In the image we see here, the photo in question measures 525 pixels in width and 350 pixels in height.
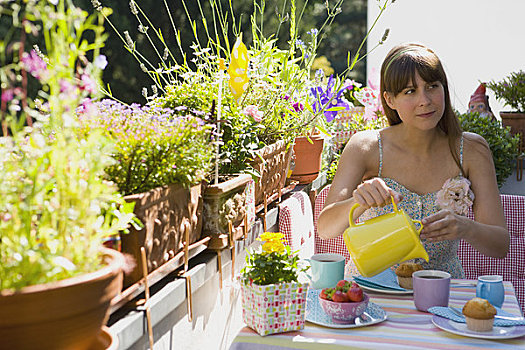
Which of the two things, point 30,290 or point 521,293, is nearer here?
point 30,290

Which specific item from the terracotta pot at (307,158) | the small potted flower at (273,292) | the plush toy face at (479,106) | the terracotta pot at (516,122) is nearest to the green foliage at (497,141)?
the plush toy face at (479,106)

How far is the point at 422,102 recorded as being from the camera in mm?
1621

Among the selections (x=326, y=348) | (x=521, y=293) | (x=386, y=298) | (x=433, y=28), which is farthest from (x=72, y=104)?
(x=433, y=28)

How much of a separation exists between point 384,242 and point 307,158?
0.82 meters

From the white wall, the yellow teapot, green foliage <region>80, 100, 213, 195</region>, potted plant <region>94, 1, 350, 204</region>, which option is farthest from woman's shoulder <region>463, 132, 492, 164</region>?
the white wall

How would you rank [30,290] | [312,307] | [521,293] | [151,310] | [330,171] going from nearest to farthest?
[30,290], [151,310], [312,307], [521,293], [330,171]

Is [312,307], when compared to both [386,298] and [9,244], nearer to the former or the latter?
[386,298]

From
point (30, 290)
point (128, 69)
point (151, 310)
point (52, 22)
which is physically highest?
point (128, 69)

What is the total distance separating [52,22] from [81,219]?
0.21m

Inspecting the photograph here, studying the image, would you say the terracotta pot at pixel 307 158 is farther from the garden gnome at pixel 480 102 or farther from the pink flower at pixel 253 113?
the garden gnome at pixel 480 102

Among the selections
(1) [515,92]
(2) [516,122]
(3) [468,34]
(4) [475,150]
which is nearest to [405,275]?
(4) [475,150]

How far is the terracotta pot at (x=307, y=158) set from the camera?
77.5 inches

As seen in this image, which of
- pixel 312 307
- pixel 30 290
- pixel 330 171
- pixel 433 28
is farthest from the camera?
pixel 433 28

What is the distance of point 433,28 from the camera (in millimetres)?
6383
